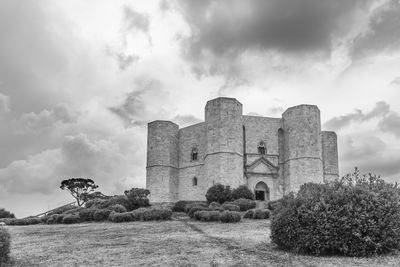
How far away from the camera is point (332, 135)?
50.3 meters

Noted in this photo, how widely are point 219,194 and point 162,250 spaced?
26131 millimetres

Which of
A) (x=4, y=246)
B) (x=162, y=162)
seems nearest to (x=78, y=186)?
(x=162, y=162)

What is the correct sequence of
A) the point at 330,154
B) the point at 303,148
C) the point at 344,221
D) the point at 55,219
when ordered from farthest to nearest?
the point at 330,154
the point at 303,148
the point at 55,219
the point at 344,221

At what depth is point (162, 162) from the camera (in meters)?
47.1

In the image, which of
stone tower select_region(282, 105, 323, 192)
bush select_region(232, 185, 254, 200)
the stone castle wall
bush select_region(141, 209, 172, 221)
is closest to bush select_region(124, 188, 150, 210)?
bush select_region(232, 185, 254, 200)

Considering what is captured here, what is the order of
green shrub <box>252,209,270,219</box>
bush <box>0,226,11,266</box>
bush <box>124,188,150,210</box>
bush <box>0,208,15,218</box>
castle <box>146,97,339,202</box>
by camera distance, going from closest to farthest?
bush <box>0,226,11,266</box>
green shrub <box>252,209,270,219</box>
bush <box>124,188,150,210</box>
bush <box>0,208,15,218</box>
castle <box>146,97,339,202</box>

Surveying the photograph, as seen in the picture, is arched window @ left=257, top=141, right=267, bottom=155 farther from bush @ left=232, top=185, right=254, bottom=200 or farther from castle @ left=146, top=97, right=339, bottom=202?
bush @ left=232, top=185, right=254, bottom=200

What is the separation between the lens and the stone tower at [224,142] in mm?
41906

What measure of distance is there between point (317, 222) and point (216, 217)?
1114 centimetres

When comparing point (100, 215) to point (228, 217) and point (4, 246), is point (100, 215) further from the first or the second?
point (4, 246)

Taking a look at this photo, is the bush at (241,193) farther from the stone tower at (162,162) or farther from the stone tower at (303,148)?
the stone tower at (162,162)

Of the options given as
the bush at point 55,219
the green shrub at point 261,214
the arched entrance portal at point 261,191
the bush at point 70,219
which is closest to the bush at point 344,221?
the green shrub at point 261,214

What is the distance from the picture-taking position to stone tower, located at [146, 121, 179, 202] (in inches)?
1839

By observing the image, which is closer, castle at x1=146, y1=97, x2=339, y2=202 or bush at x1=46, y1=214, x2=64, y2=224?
bush at x1=46, y1=214, x2=64, y2=224
